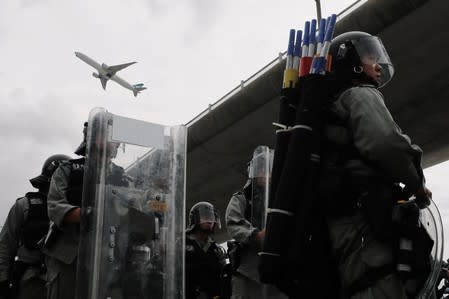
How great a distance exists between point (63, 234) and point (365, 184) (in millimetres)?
3254

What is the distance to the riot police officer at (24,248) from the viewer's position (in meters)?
6.16

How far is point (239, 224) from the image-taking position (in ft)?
22.2

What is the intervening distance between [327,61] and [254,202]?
3.48 meters

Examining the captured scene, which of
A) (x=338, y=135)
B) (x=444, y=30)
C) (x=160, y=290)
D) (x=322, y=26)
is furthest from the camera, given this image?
(x=444, y=30)

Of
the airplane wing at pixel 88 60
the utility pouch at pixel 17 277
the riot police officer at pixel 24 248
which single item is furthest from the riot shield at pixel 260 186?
the airplane wing at pixel 88 60

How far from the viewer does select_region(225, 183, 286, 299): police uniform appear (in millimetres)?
6531

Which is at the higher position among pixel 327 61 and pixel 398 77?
pixel 398 77

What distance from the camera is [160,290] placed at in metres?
4.66

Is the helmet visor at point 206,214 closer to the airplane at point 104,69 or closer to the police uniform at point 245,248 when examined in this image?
the police uniform at point 245,248

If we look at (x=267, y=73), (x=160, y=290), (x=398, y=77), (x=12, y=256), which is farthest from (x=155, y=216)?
(x=267, y=73)

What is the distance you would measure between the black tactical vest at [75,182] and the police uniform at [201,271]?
121 inches

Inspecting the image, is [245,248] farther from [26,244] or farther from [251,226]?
[26,244]

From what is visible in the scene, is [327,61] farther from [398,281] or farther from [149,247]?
[149,247]

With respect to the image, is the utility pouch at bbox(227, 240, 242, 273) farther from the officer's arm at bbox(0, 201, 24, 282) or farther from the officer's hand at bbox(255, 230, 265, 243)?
the officer's arm at bbox(0, 201, 24, 282)
